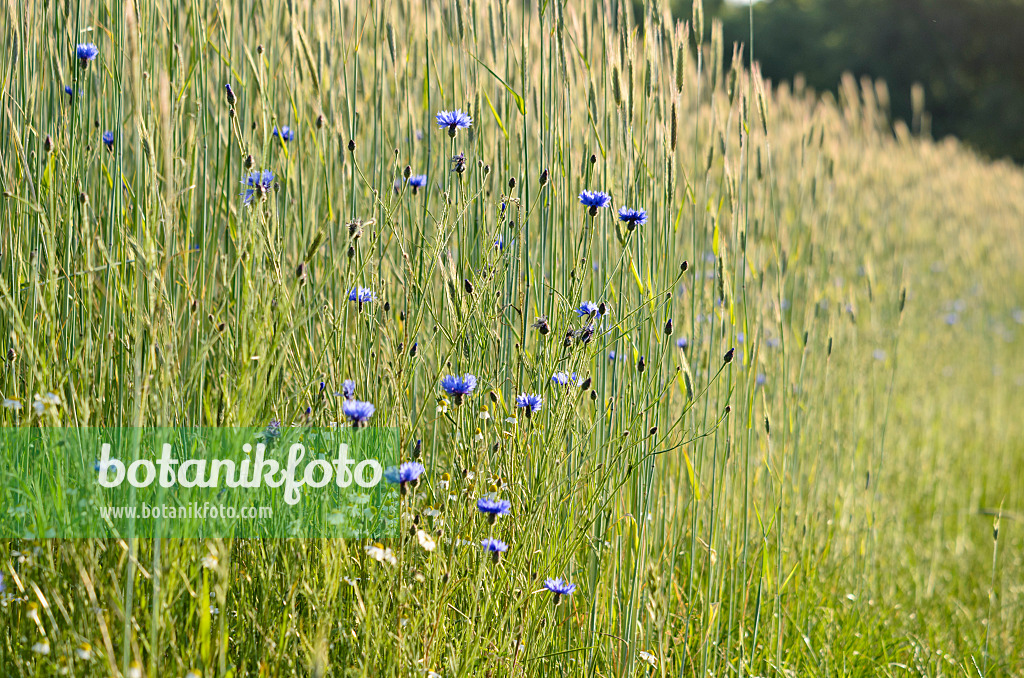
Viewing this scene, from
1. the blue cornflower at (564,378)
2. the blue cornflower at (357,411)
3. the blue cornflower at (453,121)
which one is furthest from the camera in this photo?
the blue cornflower at (453,121)

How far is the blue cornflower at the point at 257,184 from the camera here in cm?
102

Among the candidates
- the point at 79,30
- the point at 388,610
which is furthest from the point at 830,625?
the point at 79,30

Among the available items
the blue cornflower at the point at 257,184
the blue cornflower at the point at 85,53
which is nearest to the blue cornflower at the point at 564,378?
the blue cornflower at the point at 257,184

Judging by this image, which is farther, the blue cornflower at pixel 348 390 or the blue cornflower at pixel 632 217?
the blue cornflower at pixel 632 217

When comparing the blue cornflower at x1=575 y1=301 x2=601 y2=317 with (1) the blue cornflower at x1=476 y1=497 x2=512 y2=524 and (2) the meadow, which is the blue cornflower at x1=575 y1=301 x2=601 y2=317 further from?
(1) the blue cornflower at x1=476 y1=497 x2=512 y2=524

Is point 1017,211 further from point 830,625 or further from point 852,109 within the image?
point 830,625

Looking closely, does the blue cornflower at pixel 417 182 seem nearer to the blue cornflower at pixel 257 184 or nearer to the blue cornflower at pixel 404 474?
the blue cornflower at pixel 257 184

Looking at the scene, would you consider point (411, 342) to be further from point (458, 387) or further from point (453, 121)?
point (453, 121)

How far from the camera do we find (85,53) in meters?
1.08

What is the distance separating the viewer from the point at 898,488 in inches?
96.3

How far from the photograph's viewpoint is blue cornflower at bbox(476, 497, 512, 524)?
99 cm

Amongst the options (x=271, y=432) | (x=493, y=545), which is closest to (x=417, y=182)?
(x=271, y=432)

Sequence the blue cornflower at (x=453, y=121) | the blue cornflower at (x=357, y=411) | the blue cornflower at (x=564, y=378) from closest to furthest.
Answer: the blue cornflower at (x=357, y=411) < the blue cornflower at (x=564, y=378) < the blue cornflower at (x=453, y=121)

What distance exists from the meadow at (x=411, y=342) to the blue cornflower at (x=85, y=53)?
35 mm
